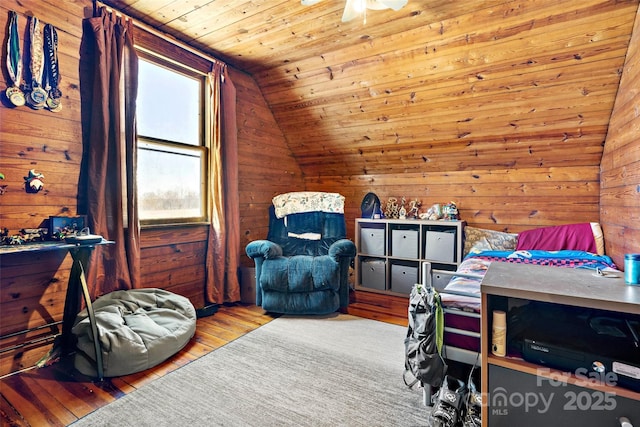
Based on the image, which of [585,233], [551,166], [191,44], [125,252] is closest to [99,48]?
[191,44]

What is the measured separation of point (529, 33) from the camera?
2291 mm

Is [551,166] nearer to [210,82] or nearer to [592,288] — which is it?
[592,288]

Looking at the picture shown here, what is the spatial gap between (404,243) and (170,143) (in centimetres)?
257

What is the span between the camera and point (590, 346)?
108 cm

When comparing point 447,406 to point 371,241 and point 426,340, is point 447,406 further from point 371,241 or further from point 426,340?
point 371,241

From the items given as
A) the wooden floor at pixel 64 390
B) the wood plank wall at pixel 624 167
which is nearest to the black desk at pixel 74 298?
the wooden floor at pixel 64 390

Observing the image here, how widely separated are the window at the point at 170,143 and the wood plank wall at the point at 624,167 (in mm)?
3379

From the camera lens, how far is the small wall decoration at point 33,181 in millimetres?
1979

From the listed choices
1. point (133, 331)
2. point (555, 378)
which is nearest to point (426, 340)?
point (555, 378)

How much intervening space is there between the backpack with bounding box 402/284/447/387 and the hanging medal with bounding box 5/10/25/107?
2578mm

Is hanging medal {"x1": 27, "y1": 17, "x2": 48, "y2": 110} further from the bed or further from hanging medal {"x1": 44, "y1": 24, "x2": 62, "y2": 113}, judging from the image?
the bed

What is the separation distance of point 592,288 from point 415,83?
2.36m

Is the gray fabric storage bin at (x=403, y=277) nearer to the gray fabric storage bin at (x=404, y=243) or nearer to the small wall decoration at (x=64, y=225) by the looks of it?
the gray fabric storage bin at (x=404, y=243)

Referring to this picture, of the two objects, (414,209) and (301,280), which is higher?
(414,209)
